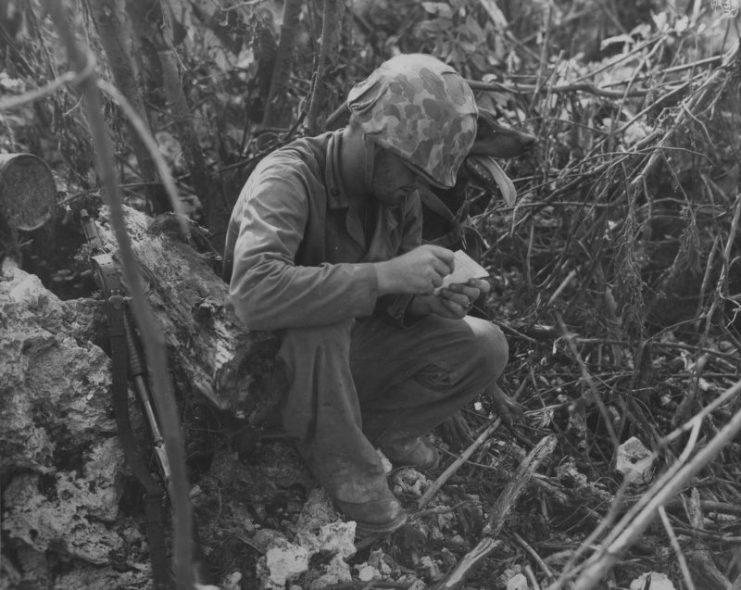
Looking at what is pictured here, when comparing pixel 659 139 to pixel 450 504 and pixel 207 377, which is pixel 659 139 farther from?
pixel 207 377

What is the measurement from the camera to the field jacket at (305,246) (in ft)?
8.74

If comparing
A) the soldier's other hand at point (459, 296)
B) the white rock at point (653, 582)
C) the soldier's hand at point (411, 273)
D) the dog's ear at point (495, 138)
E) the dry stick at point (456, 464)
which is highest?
the dog's ear at point (495, 138)

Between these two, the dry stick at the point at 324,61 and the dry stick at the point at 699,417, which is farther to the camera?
the dry stick at the point at 324,61

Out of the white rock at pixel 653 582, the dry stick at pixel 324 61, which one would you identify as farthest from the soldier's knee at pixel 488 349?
the dry stick at pixel 324 61

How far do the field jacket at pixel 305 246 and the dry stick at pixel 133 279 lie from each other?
1098mm

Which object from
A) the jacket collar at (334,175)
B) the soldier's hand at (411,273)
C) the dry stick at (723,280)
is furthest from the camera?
the dry stick at (723,280)

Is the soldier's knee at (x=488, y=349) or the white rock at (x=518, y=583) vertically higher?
the soldier's knee at (x=488, y=349)

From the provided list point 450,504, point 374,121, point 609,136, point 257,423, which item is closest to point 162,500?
point 257,423

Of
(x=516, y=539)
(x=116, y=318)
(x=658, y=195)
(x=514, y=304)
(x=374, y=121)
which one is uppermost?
(x=374, y=121)

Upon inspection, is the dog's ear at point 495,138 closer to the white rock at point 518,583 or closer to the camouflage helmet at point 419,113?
the camouflage helmet at point 419,113

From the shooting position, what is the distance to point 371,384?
3.35 m

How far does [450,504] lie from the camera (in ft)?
10.9

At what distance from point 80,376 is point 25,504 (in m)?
0.44

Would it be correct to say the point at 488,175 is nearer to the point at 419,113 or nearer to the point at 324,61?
the point at 419,113
